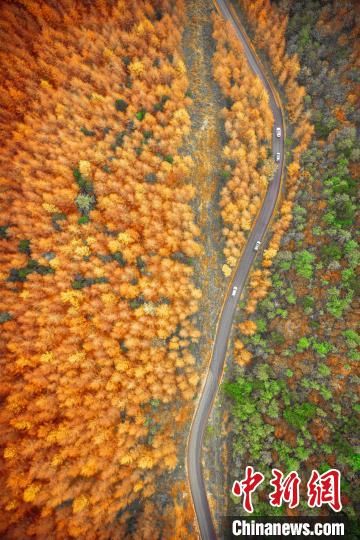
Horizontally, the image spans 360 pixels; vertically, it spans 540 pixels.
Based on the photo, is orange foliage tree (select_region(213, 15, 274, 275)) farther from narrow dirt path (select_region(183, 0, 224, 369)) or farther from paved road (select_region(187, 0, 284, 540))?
paved road (select_region(187, 0, 284, 540))

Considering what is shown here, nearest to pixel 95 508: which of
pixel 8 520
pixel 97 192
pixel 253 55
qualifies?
pixel 8 520

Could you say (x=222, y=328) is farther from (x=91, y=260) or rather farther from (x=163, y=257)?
(x=91, y=260)

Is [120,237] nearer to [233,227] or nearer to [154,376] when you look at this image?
[233,227]

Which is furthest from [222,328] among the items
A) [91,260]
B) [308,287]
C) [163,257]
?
[91,260]

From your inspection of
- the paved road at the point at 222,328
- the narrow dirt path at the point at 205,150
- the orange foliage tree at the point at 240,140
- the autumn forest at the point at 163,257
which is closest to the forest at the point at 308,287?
the autumn forest at the point at 163,257

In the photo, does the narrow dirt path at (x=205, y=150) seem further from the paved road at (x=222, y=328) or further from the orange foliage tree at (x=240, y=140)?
the paved road at (x=222, y=328)

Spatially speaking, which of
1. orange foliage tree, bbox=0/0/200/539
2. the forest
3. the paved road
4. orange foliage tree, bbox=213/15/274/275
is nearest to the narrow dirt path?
orange foliage tree, bbox=213/15/274/275
